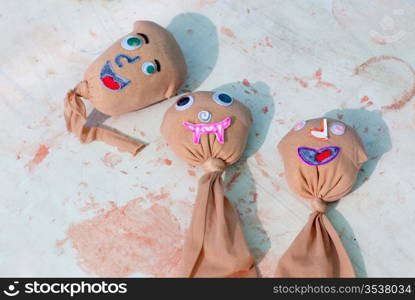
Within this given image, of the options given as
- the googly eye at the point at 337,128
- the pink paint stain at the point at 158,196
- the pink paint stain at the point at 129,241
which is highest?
the googly eye at the point at 337,128

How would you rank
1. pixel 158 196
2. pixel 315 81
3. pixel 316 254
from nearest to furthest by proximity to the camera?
pixel 316 254, pixel 158 196, pixel 315 81

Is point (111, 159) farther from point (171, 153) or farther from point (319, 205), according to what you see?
point (319, 205)

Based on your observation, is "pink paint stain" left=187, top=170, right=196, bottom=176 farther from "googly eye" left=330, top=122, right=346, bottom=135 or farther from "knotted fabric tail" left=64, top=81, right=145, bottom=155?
"googly eye" left=330, top=122, right=346, bottom=135

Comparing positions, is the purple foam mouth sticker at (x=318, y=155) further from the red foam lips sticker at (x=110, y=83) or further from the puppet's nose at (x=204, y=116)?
the red foam lips sticker at (x=110, y=83)

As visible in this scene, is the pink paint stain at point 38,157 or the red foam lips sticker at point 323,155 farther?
the pink paint stain at point 38,157

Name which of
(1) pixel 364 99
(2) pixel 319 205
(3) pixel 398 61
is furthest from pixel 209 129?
(3) pixel 398 61

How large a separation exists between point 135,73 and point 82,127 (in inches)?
8.0

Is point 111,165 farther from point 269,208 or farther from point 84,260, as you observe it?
point 269,208

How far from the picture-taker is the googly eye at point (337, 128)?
1212mm

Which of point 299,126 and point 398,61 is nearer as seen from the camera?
point 299,126

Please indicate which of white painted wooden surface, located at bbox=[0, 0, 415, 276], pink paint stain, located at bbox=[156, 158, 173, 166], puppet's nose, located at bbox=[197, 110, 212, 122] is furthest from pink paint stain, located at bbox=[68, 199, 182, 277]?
puppet's nose, located at bbox=[197, 110, 212, 122]

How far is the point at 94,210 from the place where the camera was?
4.16 ft

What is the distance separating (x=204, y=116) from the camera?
124 centimetres

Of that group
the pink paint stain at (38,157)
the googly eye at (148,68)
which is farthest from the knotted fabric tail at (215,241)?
the pink paint stain at (38,157)
